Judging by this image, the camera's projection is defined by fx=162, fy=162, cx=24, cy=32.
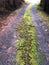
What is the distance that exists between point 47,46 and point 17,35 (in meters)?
3.17

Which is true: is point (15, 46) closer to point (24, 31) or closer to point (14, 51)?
point (14, 51)

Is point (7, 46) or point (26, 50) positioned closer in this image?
point (26, 50)

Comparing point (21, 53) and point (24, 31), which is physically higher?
point (21, 53)

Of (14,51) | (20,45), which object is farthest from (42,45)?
(14,51)

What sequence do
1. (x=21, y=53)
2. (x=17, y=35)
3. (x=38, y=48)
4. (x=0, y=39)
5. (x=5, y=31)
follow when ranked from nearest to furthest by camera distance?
(x=21, y=53), (x=38, y=48), (x=0, y=39), (x=17, y=35), (x=5, y=31)

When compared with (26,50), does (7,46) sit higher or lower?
lower

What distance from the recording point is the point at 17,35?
13781 millimetres

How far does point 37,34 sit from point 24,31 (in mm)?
1316

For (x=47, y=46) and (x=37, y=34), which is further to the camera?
(x=37, y=34)

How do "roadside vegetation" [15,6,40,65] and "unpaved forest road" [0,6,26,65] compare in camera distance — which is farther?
"unpaved forest road" [0,6,26,65]

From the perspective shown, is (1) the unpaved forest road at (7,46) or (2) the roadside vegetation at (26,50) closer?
(2) the roadside vegetation at (26,50)

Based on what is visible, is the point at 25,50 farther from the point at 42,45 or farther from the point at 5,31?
the point at 5,31

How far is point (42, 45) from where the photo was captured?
11.8 metres

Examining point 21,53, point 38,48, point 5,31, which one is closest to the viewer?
point 21,53
